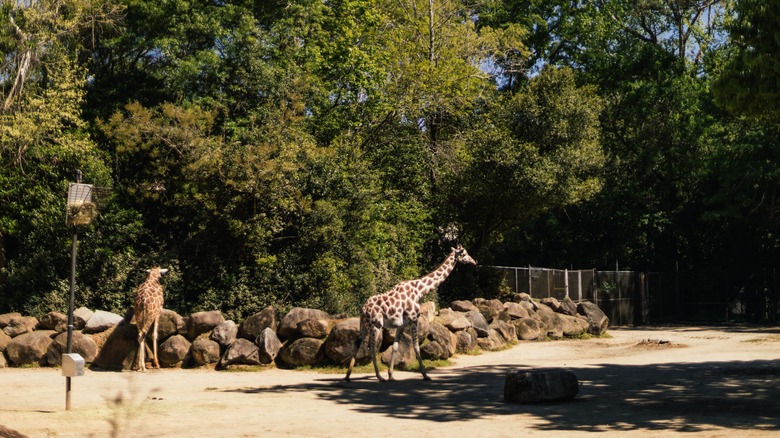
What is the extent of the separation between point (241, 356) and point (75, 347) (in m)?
3.81

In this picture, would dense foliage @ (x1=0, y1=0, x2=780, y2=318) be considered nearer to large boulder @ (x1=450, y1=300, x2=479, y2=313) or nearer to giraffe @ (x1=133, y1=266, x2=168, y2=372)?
large boulder @ (x1=450, y1=300, x2=479, y2=313)

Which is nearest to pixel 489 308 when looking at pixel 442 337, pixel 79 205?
pixel 442 337

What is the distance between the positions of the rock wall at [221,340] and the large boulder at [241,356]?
2cm

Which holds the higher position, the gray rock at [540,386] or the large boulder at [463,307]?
the large boulder at [463,307]

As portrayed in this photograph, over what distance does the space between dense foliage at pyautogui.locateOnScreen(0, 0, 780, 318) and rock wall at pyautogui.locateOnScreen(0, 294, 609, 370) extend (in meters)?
3.24

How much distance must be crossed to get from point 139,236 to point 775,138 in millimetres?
24050

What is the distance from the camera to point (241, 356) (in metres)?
19.6

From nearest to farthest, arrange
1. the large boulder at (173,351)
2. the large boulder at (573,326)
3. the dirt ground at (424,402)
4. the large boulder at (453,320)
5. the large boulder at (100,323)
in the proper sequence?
Result: the dirt ground at (424,402) < the large boulder at (173,351) < the large boulder at (100,323) < the large boulder at (453,320) < the large boulder at (573,326)

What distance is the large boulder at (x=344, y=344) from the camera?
19.1 meters

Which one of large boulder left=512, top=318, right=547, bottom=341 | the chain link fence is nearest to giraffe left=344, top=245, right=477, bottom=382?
large boulder left=512, top=318, right=547, bottom=341

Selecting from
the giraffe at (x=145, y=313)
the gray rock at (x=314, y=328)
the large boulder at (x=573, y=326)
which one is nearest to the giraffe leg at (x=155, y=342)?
the giraffe at (x=145, y=313)

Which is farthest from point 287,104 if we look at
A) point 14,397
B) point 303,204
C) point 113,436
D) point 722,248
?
point 113,436

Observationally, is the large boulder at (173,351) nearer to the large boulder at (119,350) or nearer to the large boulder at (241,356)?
the large boulder at (119,350)

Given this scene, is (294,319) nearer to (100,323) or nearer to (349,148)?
(100,323)
